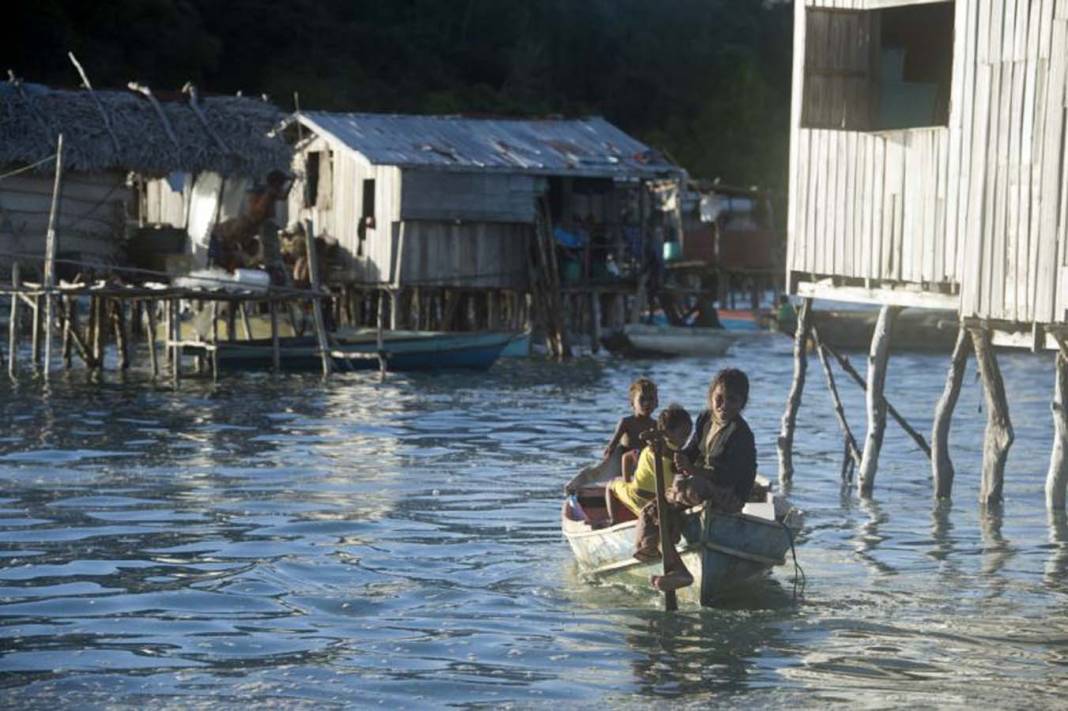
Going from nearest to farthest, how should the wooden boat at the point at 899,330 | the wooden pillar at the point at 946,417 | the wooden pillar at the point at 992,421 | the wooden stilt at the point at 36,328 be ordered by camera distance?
the wooden pillar at the point at 992,421
the wooden pillar at the point at 946,417
the wooden stilt at the point at 36,328
the wooden boat at the point at 899,330

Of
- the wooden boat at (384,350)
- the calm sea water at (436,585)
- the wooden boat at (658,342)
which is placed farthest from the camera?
the wooden boat at (658,342)

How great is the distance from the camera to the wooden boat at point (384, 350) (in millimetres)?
30359

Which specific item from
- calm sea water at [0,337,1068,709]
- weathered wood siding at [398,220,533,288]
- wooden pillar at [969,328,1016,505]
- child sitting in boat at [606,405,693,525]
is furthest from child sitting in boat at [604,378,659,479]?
weathered wood siding at [398,220,533,288]

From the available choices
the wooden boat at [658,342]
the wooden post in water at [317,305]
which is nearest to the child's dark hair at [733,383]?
the wooden post in water at [317,305]

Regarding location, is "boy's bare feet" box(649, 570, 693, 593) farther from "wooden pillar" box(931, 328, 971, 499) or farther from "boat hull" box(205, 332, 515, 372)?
"boat hull" box(205, 332, 515, 372)

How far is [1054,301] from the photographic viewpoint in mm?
14391

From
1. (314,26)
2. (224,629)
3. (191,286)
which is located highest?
(314,26)

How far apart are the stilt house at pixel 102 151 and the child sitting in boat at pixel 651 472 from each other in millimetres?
17591

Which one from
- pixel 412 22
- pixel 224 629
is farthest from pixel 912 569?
pixel 412 22

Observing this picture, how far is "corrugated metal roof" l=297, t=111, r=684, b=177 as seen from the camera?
34438 millimetres

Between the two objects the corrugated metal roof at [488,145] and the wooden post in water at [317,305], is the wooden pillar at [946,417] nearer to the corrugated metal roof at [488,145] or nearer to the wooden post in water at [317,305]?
the wooden post in water at [317,305]

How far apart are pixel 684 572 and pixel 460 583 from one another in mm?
2194

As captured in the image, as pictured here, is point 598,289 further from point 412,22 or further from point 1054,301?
point 412,22

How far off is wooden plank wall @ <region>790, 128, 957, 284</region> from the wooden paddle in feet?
16.8
